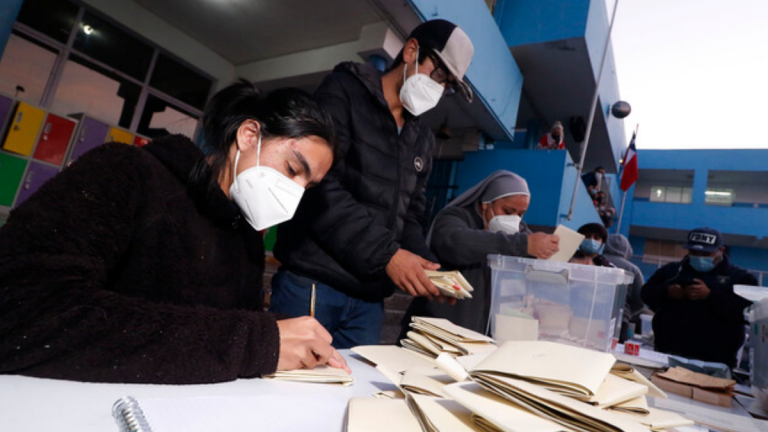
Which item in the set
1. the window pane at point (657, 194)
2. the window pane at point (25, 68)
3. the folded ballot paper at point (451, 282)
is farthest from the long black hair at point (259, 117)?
the window pane at point (657, 194)

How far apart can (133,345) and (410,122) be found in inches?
56.9

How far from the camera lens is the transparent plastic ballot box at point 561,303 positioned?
1251mm

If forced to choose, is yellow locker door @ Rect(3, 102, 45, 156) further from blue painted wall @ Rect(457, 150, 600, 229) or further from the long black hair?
blue painted wall @ Rect(457, 150, 600, 229)

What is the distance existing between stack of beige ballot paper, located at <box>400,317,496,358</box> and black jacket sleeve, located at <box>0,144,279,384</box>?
511 millimetres

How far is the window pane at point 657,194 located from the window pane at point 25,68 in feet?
76.1

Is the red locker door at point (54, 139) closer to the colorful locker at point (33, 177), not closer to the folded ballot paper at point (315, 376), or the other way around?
the colorful locker at point (33, 177)

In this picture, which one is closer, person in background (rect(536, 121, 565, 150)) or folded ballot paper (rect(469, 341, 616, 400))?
folded ballot paper (rect(469, 341, 616, 400))

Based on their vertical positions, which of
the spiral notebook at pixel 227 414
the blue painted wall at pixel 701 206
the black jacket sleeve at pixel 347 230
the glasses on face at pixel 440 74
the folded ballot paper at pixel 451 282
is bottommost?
the spiral notebook at pixel 227 414

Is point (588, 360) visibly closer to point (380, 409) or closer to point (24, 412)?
point (380, 409)

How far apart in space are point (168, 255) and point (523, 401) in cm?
87

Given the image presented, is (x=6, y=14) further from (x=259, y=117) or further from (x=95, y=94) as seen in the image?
(x=259, y=117)

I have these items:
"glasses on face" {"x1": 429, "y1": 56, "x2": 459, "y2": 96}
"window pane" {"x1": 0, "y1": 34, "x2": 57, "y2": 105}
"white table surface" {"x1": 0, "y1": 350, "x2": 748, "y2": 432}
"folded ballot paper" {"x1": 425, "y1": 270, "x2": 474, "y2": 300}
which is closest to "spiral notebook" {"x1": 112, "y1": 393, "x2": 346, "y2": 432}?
"white table surface" {"x1": 0, "y1": 350, "x2": 748, "y2": 432}

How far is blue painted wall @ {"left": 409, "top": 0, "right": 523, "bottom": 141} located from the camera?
4033 mm

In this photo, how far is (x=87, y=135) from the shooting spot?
4.95 m
